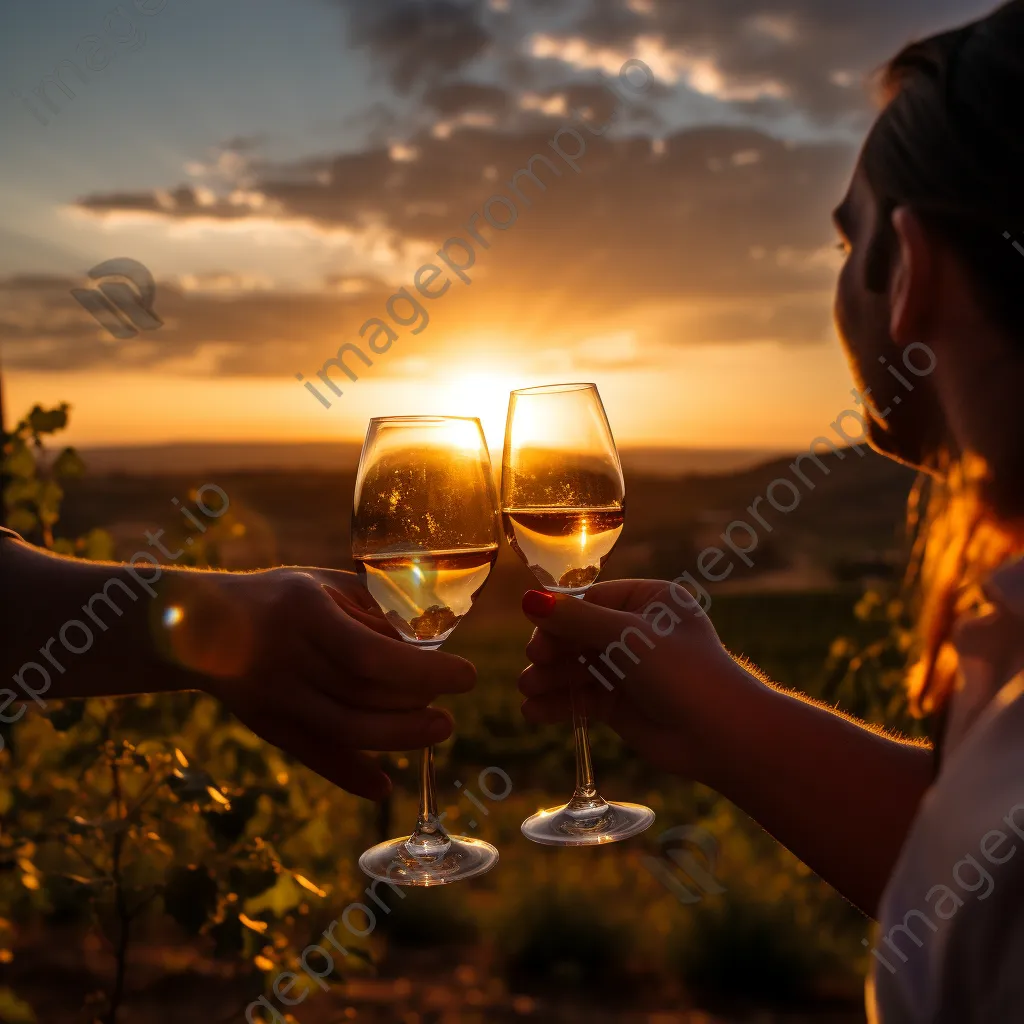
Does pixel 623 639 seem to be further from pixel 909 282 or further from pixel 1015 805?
pixel 1015 805

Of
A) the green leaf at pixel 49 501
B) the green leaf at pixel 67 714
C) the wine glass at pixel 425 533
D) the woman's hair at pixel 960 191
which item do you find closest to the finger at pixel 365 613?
the wine glass at pixel 425 533

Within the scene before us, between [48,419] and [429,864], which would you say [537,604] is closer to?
[429,864]

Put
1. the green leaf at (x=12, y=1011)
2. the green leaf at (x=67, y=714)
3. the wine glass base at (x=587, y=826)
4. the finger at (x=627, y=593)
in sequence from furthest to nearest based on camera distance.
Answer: the green leaf at (x=67, y=714) → the green leaf at (x=12, y=1011) → the finger at (x=627, y=593) → the wine glass base at (x=587, y=826)

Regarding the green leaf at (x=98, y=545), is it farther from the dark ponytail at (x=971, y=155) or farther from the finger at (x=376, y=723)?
the dark ponytail at (x=971, y=155)

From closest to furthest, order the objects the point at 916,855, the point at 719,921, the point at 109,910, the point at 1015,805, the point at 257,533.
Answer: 1. the point at 1015,805
2. the point at 916,855
3. the point at 109,910
4. the point at 257,533
5. the point at 719,921

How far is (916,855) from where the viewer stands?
1.02 m

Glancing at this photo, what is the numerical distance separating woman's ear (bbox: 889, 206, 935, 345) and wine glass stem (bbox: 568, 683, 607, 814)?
97 cm

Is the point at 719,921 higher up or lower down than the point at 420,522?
lower down

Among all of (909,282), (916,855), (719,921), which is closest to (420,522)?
(909,282)

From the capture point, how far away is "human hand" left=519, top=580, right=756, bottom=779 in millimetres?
1962

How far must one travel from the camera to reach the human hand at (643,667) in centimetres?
196

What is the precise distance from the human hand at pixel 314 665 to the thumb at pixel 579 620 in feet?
0.71

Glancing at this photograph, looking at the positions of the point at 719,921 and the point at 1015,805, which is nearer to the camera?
the point at 1015,805

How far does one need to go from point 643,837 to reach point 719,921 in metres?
2.58
